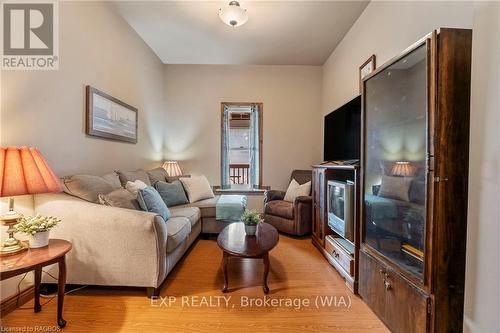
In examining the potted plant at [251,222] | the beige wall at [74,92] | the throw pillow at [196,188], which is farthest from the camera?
the throw pillow at [196,188]

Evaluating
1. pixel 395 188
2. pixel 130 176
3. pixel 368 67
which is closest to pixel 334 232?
pixel 395 188

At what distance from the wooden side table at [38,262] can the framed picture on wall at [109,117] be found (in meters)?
1.21

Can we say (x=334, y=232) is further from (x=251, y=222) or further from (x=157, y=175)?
(x=157, y=175)

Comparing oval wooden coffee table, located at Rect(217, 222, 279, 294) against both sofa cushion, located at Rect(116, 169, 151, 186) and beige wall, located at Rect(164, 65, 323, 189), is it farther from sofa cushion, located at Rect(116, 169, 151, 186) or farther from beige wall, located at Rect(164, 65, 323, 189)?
beige wall, located at Rect(164, 65, 323, 189)

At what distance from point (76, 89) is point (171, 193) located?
1.59 m

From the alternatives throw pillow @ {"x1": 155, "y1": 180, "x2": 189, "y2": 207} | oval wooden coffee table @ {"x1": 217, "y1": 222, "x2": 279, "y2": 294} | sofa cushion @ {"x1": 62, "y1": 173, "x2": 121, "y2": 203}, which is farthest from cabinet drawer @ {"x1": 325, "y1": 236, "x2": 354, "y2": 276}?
sofa cushion @ {"x1": 62, "y1": 173, "x2": 121, "y2": 203}

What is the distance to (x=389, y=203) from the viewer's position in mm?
1388

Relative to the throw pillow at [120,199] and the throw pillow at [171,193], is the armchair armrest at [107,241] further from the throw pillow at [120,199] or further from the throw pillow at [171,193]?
the throw pillow at [171,193]

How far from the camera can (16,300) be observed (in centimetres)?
157

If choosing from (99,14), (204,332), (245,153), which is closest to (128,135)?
(99,14)

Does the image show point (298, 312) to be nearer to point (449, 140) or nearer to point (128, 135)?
point (449, 140)

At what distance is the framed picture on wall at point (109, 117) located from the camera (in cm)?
216

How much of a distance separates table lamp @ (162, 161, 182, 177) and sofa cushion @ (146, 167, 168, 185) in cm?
12

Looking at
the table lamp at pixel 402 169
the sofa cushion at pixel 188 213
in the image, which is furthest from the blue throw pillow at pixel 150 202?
the table lamp at pixel 402 169
